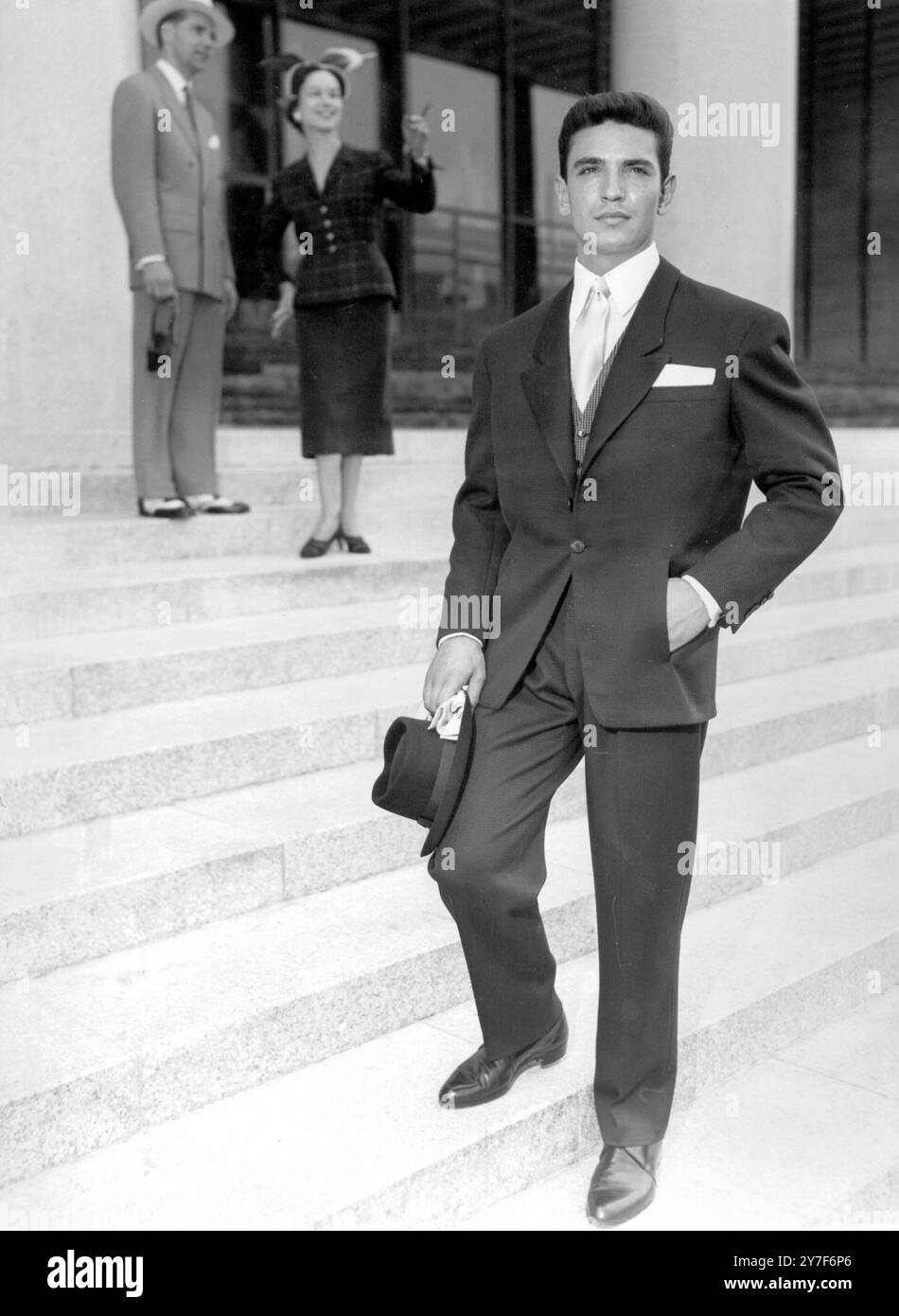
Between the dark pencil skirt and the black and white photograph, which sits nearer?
the black and white photograph

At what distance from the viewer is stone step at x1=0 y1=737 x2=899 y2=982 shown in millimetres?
3367

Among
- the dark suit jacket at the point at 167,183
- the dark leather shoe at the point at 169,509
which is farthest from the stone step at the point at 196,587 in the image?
the dark suit jacket at the point at 167,183

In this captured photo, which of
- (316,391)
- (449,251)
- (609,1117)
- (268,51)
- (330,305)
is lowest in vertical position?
(609,1117)

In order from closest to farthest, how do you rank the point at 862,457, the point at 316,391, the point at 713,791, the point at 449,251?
the point at 713,791, the point at 316,391, the point at 862,457, the point at 449,251

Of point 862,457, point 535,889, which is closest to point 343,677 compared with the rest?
point 535,889

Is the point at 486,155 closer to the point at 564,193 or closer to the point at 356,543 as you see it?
the point at 356,543

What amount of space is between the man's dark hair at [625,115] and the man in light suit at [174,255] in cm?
336

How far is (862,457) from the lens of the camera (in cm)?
991

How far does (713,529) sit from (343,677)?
2564 mm

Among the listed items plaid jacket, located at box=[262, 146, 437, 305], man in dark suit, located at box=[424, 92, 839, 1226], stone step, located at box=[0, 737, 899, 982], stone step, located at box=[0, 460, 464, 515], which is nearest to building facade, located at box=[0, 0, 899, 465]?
stone step, located at box=[0, 460, 464, 515]

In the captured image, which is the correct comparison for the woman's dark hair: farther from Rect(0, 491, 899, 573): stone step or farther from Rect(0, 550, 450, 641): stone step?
Rect(0, 550, 450, 641): stone step

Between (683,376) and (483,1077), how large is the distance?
1.56 meters

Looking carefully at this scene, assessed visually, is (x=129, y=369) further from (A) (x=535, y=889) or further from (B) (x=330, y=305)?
(A) (x=535, y=889)

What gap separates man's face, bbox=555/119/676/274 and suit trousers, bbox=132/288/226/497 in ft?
11.4
